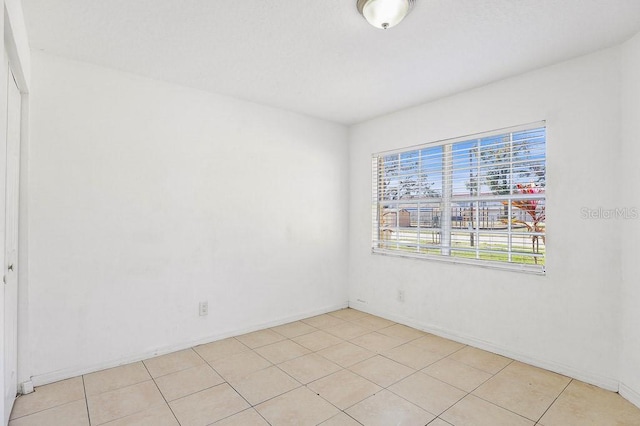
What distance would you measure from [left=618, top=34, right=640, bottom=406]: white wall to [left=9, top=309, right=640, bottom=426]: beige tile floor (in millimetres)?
216

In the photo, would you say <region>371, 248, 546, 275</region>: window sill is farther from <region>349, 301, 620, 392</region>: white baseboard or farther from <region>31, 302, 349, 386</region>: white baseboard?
<region>31, 302, 349, 386</region>: white baseboard

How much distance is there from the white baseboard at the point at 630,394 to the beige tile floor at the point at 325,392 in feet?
0.14

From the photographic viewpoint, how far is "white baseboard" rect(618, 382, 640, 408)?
88.6 inches

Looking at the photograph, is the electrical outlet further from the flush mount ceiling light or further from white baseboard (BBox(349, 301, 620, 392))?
the flush mount ceiling light

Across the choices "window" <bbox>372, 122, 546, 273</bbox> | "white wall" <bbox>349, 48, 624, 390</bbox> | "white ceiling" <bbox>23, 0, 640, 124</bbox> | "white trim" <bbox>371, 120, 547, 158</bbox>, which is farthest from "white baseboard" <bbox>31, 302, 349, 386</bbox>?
"white ceiling" <bbox>23, 0, 640, 124</bbox>

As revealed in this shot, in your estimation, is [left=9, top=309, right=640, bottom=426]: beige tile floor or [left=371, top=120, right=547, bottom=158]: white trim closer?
[left=9, top=309, right=640, bottom=426]: beige tile floor

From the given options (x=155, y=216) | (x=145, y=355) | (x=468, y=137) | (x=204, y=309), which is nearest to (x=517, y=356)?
(x=468, y=137)

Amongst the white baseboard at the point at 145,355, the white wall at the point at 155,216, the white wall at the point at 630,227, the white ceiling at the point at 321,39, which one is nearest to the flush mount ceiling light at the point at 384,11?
A: the white ceiling at the point at 321,39

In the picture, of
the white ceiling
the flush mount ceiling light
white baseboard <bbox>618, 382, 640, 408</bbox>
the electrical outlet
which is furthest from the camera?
the electrical outlet

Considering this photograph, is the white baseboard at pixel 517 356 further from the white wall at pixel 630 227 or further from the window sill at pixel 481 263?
the window sill at pixel 481 263

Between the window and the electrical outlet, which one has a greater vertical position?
the window

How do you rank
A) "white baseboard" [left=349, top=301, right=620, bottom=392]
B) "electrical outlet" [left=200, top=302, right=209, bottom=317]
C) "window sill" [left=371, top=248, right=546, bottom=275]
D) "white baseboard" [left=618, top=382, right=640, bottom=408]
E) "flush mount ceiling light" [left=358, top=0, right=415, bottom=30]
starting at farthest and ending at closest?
"electrical outlet" [left=200, top=302, right=209, bottom=317] → "window sill" [left=371, top=248, right=546, bottom=275] → "white baseboard" [left=349, top=301, right=620, bottom=392] → "white baseboard" [left=618, top=382, right=640, bottom=408] → "flush mount ceiling light" [left=358, top=0, right=415, bottom=30]

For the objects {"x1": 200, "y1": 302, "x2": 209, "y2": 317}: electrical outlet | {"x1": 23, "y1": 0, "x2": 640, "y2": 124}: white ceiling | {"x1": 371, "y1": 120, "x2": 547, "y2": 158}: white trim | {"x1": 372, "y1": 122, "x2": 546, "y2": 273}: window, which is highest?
{"x1": 23, "y1": 0, "x2": 640, "y2": 124}: white ceiling

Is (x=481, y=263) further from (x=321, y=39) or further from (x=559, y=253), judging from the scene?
(x=321, y=39)
